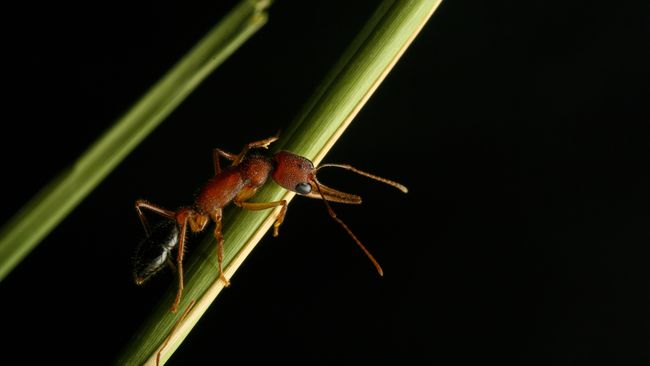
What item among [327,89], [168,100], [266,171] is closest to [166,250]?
[266,171]

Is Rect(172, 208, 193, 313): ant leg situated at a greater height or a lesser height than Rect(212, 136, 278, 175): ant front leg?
lesser

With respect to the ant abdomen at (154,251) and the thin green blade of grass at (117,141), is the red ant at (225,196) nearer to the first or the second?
the ant abdomen at (154,251)

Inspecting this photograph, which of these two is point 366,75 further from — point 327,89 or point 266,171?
point 266,171

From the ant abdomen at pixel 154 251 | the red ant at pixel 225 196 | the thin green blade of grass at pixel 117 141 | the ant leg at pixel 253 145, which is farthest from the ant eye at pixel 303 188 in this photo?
the thin green blade of grass at pixel 117 141

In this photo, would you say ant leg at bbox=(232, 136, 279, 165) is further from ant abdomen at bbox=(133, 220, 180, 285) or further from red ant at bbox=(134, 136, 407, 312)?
ant abdomen at bbox=(133, 220, 180, 285)

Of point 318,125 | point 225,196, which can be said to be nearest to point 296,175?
point 225,196

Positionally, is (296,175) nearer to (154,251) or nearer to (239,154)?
(239,154)

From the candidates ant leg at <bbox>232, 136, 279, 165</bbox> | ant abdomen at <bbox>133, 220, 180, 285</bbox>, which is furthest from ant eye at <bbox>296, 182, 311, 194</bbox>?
ant abdomen at <bbox>133, 220, 180, 285</bbox>
